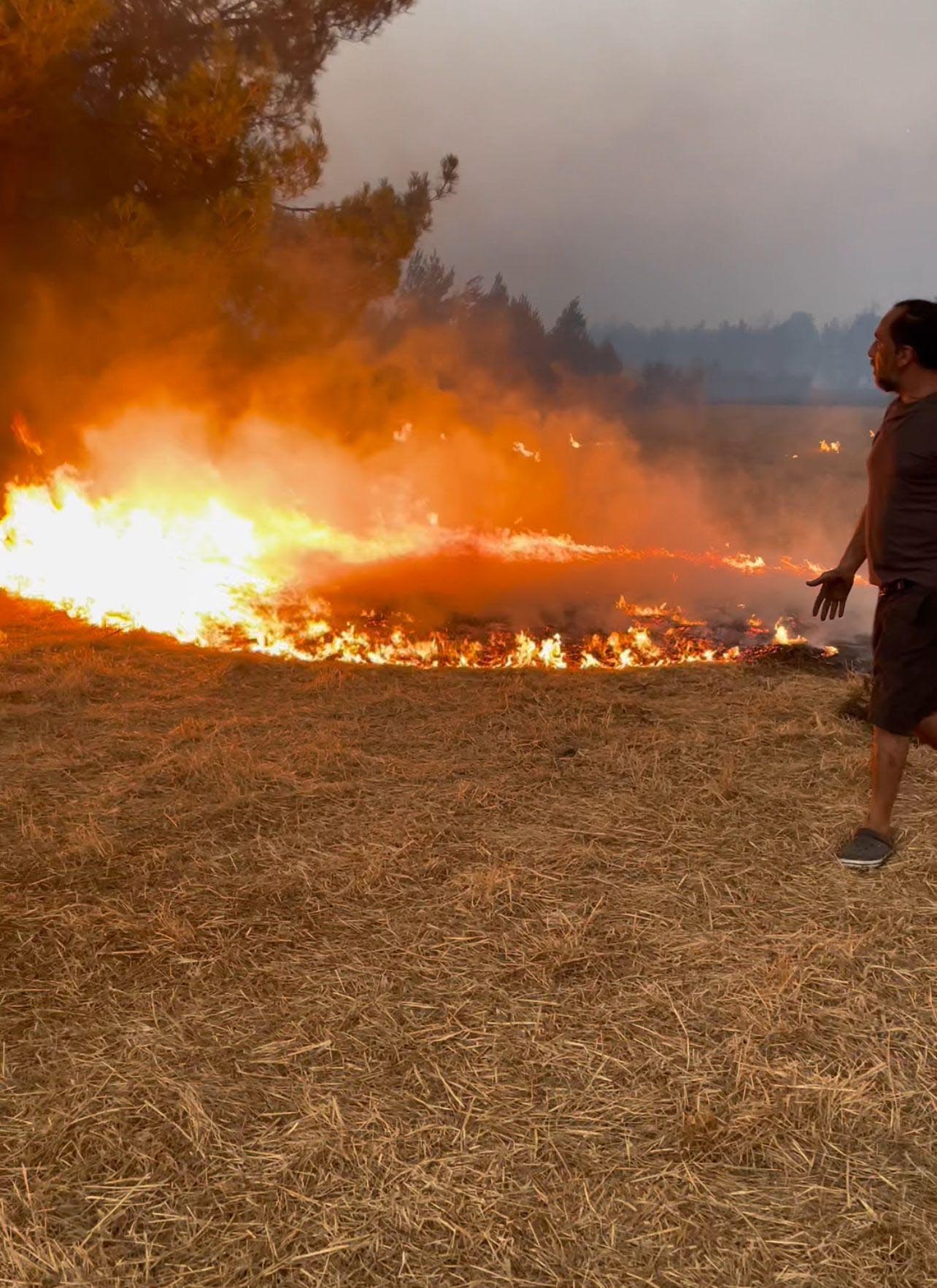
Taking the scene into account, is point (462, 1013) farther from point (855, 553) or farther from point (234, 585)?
point (234, 585)

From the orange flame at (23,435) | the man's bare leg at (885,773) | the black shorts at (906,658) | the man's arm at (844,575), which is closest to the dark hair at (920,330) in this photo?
the man's arm at (844,575)

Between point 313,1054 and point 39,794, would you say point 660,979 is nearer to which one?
point 313,1054

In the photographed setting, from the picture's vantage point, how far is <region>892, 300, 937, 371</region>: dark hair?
11.7 feet

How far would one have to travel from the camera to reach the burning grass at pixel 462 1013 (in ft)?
6.89

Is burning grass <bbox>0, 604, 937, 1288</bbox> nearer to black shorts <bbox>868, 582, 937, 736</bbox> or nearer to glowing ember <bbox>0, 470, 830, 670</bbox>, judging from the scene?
black shorts <bbox>868, 582, 937, 736</bbox>

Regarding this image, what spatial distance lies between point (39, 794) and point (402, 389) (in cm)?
1135

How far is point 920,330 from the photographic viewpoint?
3.56 meters

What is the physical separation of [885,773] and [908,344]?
1.75 meters

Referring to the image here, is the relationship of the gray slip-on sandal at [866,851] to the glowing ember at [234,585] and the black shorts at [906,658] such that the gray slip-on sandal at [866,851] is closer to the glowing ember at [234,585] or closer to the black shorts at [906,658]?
the black shorts at [906,658]

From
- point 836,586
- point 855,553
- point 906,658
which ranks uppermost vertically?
point 855,553

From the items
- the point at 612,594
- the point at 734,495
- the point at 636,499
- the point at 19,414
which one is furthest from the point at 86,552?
the point at 734,495

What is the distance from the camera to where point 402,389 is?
14.7 m

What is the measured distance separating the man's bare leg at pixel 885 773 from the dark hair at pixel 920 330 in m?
1.45

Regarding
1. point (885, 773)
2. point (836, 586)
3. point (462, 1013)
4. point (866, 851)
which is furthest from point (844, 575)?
point (462, 1013)
